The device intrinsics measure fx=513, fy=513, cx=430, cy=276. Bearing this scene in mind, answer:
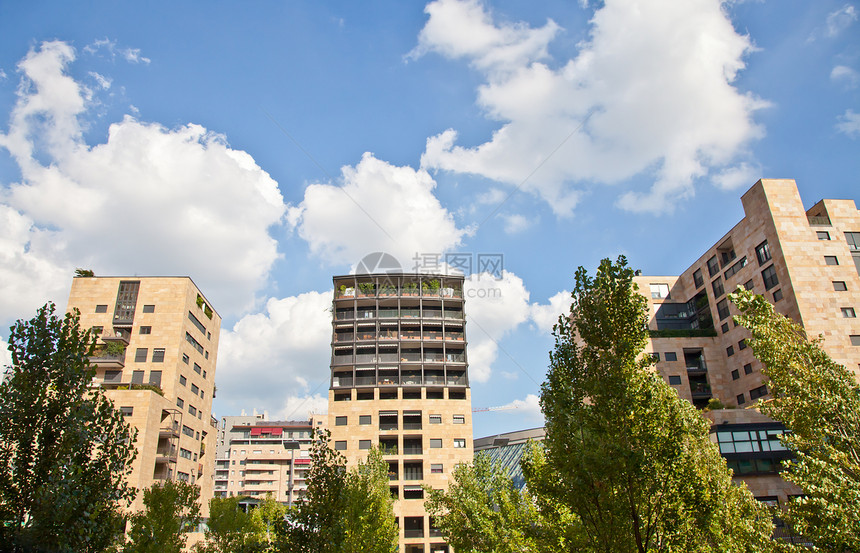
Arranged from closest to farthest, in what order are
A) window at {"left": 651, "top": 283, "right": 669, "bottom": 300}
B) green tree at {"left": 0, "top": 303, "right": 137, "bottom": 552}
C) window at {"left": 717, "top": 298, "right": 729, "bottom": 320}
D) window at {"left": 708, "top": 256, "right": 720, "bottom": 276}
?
green tree at {"left": 0, "top": 303, "right": 137, "bottom": 552} < window at {"left": 717, "top": 298, "right": 729, "bottom": 320} < window at {"left": 708, "top": 256, "right": 720, "bottom": 276} < window at {"left": 651, "top": 283, "right": 669, "bottom": 300}

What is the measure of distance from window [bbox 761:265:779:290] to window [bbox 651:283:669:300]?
1865 centimetres

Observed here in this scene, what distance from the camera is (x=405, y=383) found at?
72125 mm

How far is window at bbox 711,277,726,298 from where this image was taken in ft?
203

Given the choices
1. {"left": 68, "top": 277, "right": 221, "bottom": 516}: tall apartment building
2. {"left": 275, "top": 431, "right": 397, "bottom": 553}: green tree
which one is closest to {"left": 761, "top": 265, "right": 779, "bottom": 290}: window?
{"left": 275, "top": 431, "right": 397, "bottom": 553}: green tree

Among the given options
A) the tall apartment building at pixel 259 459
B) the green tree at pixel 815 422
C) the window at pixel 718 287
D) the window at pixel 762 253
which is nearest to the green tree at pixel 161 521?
the green tree at pixel 815 422

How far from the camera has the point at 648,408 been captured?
568 inches

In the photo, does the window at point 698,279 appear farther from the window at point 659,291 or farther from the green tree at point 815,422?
the green tree at point 815,422

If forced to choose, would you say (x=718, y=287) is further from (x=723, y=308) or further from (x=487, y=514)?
(x=487, y=514)

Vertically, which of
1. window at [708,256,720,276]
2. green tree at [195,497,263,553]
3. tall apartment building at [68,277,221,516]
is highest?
window at [708,256,720,276]

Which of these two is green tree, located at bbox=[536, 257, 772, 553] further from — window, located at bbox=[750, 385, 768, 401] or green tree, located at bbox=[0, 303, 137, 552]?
window, located at bbox=[750, 385, 768, 401]

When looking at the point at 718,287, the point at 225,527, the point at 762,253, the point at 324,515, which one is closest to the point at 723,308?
the point at 718,287

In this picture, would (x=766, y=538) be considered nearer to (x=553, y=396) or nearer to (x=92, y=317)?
(x=553, y=396)

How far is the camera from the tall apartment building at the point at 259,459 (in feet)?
450

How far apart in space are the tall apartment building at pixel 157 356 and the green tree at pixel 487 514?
31980mm
